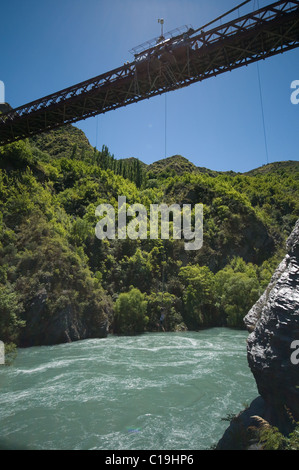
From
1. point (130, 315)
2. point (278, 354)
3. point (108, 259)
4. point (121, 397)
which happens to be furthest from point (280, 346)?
point (108, 259)

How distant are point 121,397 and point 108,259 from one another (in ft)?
72.7

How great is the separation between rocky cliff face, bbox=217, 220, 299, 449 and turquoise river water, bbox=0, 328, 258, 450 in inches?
77.1

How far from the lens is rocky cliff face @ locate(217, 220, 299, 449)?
20.2 ft

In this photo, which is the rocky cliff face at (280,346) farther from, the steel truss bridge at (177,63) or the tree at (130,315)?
the tree at (130,315)

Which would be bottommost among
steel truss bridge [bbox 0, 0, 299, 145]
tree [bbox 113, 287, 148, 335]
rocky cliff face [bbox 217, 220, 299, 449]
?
tree [bbox 113, 287, 148, 335]

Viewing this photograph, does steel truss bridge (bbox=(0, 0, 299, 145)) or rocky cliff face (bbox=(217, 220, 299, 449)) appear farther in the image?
steel truss bridge (bbox=(0, 0, 299, 145))

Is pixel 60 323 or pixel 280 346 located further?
pixel 60 323

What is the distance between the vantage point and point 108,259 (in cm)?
3291

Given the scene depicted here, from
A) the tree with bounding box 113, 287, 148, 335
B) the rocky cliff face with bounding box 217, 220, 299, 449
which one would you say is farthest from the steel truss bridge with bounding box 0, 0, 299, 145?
the tree with bounding box 113, 287, 148, 335

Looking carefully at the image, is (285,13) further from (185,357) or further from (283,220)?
(283,220)

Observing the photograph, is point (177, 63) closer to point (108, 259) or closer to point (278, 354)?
point (278, 354)

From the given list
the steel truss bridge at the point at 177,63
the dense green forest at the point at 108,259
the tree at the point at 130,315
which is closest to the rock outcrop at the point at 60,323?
the dense green forest at the point at 108,259

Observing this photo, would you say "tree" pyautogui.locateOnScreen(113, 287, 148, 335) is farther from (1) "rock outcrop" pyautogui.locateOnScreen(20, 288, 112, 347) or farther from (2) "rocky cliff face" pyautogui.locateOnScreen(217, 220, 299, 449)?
(2) "rocky cliff face" pyautogui.locateOnScreen(217, 220, 299, 449)
